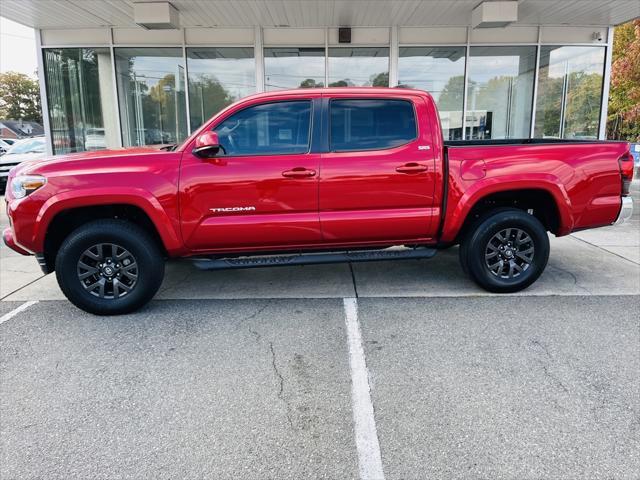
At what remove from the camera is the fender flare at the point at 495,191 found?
495 cm

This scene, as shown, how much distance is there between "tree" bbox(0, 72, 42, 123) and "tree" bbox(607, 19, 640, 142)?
65555 mm

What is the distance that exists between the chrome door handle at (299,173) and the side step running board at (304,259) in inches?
31.1

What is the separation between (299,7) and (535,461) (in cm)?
909

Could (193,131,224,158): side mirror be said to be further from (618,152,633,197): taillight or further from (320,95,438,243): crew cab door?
(618,152,633,197): taillight

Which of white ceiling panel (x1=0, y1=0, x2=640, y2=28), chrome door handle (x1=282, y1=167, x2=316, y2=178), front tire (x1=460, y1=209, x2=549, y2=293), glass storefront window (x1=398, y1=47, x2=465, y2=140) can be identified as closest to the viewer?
chrome door handle (x1=282, y1=167, x2=316, y2=178)

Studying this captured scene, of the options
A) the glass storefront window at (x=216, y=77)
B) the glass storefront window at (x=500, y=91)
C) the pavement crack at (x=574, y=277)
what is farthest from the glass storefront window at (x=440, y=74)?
the pavement crack at (x=574, y=277)

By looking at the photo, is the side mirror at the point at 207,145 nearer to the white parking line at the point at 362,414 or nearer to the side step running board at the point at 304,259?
the side step running board at the point at 304,259

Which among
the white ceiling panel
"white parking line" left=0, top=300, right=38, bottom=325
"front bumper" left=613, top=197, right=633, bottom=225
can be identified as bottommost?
"white parking line" left=0, top=300, right=38, bottom=325

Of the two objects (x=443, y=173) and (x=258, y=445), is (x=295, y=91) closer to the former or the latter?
(x=443, y=173)

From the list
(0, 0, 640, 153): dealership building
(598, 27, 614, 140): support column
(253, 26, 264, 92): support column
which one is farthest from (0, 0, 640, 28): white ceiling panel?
(598, 27, 614, 140): support column

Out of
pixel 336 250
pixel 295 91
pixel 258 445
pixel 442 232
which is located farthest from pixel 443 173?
pixel 258 445

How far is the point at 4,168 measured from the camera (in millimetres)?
14414

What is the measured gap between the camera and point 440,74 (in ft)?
39.3

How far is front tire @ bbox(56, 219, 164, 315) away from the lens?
458cm
